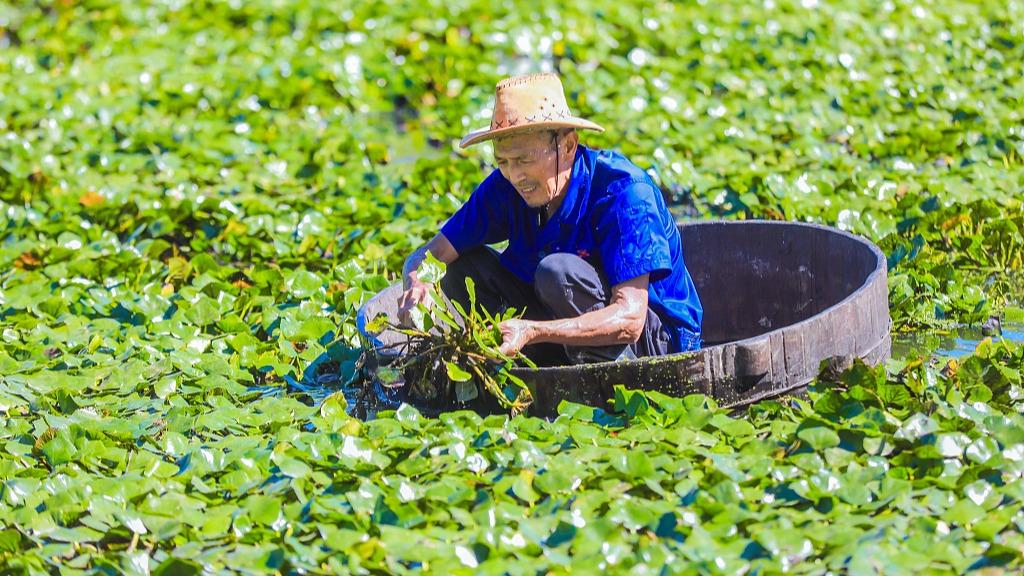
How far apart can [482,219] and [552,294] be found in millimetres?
430

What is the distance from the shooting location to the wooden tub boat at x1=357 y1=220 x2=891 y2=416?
154 inches

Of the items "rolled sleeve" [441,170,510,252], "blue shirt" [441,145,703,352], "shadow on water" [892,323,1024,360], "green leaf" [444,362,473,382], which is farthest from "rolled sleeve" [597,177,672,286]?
"shadow on water" [892,323,1024,360]

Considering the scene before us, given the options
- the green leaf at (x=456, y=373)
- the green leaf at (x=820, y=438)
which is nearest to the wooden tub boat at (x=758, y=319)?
the green leaf at (x=456, y=373)

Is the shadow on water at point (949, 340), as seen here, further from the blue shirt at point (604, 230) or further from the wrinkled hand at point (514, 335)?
the wrinkled hand at point (514, 335)

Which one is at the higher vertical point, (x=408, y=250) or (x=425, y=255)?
(x=425, y=255)

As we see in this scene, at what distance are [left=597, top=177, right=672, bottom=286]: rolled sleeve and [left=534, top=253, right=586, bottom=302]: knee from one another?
10cm

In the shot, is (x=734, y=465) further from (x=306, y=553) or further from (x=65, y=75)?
(x=65, y=75)

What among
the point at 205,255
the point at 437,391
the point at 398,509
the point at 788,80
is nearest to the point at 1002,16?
Answer: the point at 788,80

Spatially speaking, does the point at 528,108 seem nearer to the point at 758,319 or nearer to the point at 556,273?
the point at 556,273

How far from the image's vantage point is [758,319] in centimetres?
510

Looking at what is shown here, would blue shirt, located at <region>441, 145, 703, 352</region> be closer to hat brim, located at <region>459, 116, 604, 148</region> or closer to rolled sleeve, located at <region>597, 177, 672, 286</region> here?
rolled sleeve, located at <region>597, 177, 672, 286</region>

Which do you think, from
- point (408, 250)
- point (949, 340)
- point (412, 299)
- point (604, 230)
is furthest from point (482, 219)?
point (949, 340)

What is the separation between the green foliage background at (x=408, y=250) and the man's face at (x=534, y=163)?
654 mm

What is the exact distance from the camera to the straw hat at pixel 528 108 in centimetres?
402
